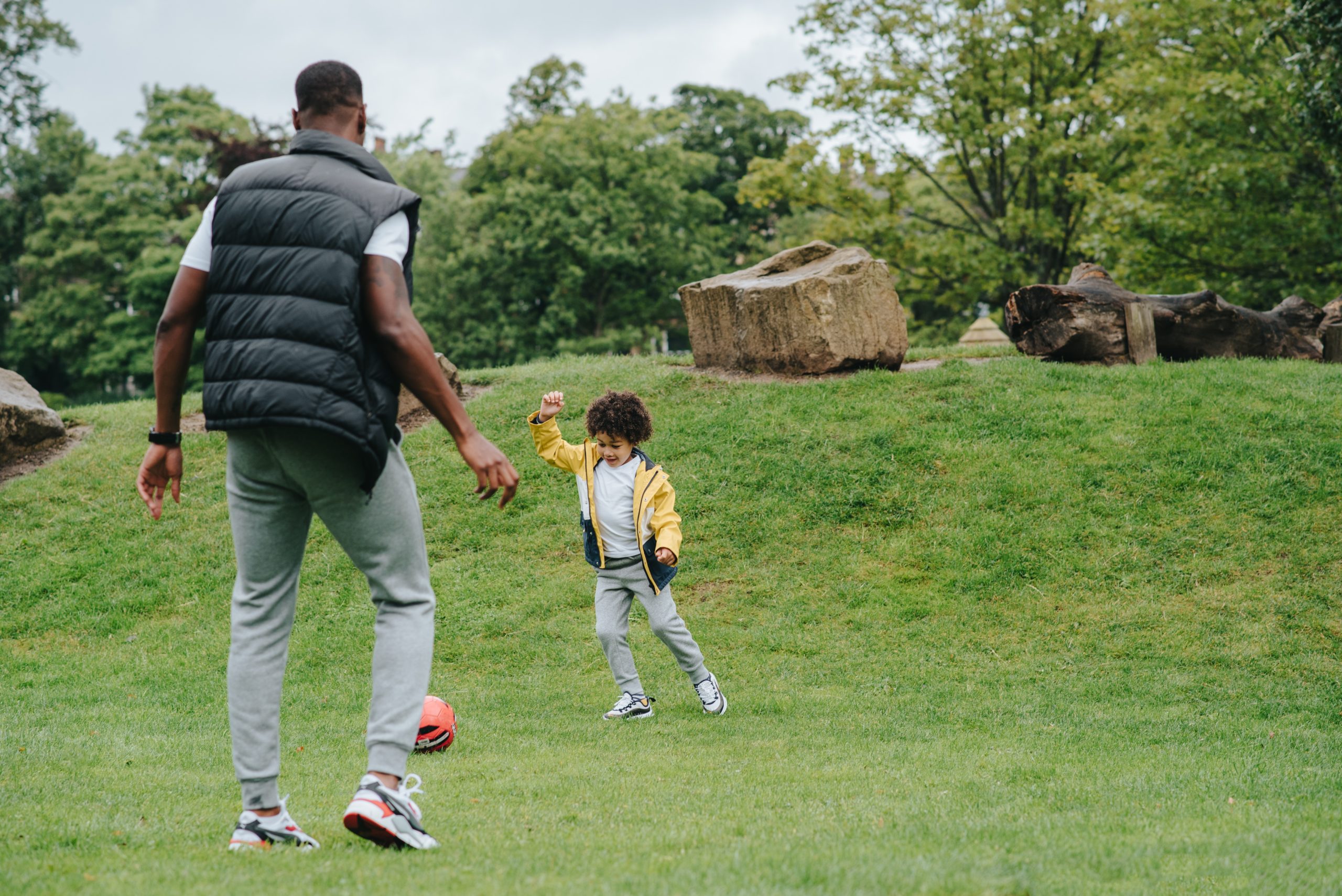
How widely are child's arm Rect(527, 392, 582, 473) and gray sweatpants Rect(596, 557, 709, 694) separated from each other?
2.05 ft

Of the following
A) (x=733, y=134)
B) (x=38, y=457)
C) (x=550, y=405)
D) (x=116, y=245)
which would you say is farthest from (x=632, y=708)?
(x=733, y=134)

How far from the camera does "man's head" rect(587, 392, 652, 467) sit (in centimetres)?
641

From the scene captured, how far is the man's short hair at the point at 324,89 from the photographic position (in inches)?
135

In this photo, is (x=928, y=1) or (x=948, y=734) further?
(x=928, y=1)

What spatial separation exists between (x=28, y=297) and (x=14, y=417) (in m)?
29.9

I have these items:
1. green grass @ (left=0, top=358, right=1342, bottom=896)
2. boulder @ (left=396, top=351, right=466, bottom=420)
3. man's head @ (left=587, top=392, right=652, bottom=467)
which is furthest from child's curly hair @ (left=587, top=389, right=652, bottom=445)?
Answer: boulder @ (left=396, top=351, right=466, bottom=420)

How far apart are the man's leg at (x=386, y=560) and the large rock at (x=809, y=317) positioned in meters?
9.55

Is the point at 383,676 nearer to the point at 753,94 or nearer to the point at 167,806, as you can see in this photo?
the point at 167,806

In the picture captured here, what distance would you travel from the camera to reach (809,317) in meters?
12.6

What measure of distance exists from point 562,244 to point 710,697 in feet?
95.7

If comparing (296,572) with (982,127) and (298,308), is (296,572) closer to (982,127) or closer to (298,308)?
(298,308)

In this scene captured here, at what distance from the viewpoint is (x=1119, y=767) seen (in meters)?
4.98

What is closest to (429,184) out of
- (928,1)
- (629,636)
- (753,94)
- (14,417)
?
(753,94)

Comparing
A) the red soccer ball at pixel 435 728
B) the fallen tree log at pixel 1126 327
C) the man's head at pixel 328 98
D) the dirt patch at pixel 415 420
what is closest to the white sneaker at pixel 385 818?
the man's head at pixel 328 98
